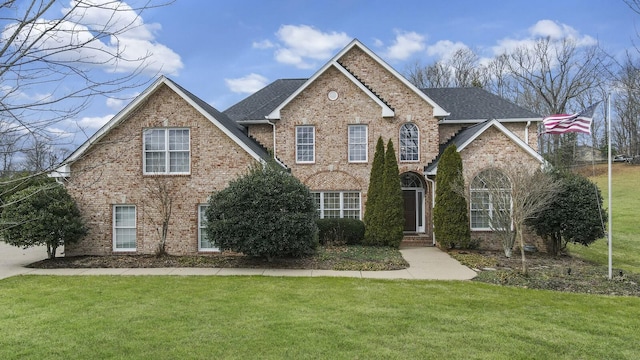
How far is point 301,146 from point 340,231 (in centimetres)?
438

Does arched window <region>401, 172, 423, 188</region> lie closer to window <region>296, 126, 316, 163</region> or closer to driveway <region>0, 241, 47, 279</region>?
window <region>296, 126, 316, 163</region>

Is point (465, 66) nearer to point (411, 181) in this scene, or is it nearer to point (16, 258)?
point (411, 181)

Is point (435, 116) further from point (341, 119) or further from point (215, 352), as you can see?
point (215, 352)

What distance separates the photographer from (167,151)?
14.6 metres

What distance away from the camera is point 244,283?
9.71m

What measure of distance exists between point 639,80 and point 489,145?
873 cm

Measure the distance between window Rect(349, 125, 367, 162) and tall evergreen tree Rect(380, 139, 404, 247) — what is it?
1.65 metres

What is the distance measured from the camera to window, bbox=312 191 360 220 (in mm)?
17609

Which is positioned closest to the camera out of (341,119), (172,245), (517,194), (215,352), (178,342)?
(215,352)

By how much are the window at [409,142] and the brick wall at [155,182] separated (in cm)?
733

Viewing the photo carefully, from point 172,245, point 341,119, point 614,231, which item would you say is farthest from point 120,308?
→ point 614,231

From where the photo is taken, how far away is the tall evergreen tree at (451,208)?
15.2 m

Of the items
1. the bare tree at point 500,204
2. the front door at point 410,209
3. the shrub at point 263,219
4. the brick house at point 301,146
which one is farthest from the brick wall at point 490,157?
the shrub at point 263,219

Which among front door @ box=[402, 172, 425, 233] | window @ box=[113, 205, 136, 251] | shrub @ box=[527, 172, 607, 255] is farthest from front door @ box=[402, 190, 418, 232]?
window @ box=[113, 205, 136, 251]
